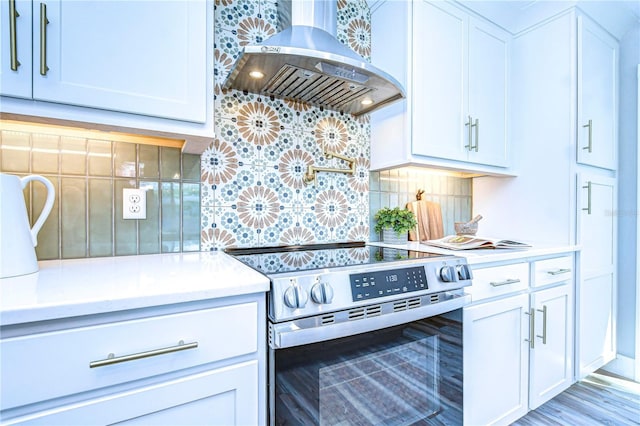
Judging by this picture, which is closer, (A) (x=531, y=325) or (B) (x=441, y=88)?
(A) (x=531, y=325)

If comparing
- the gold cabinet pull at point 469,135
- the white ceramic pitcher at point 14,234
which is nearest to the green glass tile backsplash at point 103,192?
the white ceramic pitcher at point 14,234

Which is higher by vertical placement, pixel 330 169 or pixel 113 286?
pixel 330 169

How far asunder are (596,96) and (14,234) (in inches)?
113

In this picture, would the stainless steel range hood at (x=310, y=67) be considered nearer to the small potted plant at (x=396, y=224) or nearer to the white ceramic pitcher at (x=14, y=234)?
the small potted plant at (x=396, y=224)

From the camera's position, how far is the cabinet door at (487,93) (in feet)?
5.67

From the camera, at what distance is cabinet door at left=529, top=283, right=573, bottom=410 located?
1.52 metres

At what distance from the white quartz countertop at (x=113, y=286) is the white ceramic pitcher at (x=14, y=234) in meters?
0.03

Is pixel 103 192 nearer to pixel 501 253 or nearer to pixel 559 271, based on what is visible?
pixel 501 253

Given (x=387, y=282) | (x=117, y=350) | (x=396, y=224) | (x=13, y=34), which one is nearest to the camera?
(x=117, y=350)

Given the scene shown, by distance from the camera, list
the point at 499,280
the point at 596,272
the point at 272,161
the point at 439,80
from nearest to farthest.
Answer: the point at 499,280 → the point at 272,161 → the point at 439,80 → the point at 596,272

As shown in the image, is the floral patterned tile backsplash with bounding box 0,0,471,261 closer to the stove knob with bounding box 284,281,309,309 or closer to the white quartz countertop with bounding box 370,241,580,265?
the white quartz countertop with bounding box 370,241,580,265

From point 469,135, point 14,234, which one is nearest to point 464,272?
point 469,135

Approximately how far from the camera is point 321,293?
0.83 m

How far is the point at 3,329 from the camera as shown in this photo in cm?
55
